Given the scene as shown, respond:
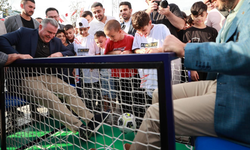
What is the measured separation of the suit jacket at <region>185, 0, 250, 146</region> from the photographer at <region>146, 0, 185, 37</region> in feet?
5.10

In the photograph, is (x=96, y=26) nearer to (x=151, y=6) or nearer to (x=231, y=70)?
(x=151, y=6)

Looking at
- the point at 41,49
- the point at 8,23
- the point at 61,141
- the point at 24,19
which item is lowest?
the point at 61,141

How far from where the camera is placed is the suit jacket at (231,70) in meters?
0.60

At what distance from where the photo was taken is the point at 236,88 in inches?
27.5

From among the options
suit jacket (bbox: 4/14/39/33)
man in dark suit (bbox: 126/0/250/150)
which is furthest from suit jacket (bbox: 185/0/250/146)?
suit jacket (bbox: 4/14/39/33)

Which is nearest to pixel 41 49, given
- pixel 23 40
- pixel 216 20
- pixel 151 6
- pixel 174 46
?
pixel 23 40

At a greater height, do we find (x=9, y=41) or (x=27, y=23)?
(x=27, y=23)

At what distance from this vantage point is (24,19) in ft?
9.34

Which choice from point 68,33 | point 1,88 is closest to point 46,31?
point 1,88

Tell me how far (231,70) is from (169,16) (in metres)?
1.78

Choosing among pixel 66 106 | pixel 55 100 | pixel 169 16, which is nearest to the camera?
pixel 55 100

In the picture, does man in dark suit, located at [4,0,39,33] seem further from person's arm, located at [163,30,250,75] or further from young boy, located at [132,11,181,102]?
person's arm, located at [163,30,250,75]

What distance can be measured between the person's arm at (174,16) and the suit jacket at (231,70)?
4.93 ft

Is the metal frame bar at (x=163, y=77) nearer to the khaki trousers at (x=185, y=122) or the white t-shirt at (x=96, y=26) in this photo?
the khaki trousers at (x=185, y=122)
